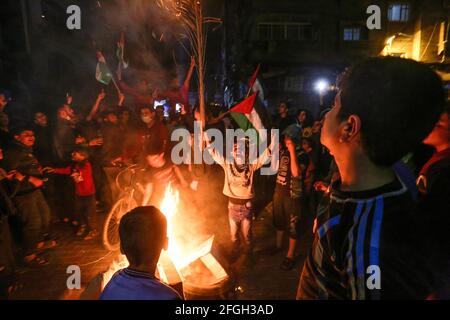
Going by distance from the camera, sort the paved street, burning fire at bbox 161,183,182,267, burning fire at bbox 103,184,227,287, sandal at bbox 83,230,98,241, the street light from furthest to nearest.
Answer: the street light < sandal at bbox 83,230,98,241 < the paved street < burning fire at bbox 161,183,182,267 < burning fire at bbox 103,184,227,287

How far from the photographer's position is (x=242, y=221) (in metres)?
5.23

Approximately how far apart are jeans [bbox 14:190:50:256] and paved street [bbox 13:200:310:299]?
1.30 ft

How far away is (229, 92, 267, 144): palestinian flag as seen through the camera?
17.0 feet

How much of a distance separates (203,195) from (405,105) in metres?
6.40

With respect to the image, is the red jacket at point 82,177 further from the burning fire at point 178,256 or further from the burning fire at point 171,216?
the burning fire at point 178,256

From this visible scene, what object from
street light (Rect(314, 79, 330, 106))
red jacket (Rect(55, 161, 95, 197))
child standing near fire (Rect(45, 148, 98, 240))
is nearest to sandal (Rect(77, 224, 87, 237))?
child standing near fire (Rect(45, 148, 98, 240))

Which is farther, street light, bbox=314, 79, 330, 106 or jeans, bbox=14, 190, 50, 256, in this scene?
street light, bbox=314, 79, 330, 106

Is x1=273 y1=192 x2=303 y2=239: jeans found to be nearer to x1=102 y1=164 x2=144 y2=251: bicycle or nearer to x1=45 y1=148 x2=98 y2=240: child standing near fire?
x1=102 y1=164 x2=144 y2=251: bicycle

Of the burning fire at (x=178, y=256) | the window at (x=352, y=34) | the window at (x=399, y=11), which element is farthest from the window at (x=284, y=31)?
the burning fire at (x=178, y=256)

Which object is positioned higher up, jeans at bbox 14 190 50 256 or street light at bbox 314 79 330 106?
→ street light at bbox 314 79 330 106

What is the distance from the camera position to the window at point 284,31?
22359 millimetres

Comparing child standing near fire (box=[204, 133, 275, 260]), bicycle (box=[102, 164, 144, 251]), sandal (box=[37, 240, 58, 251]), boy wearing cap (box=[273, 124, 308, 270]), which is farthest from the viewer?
bicycle (box=[102, 164, 144, 251])
